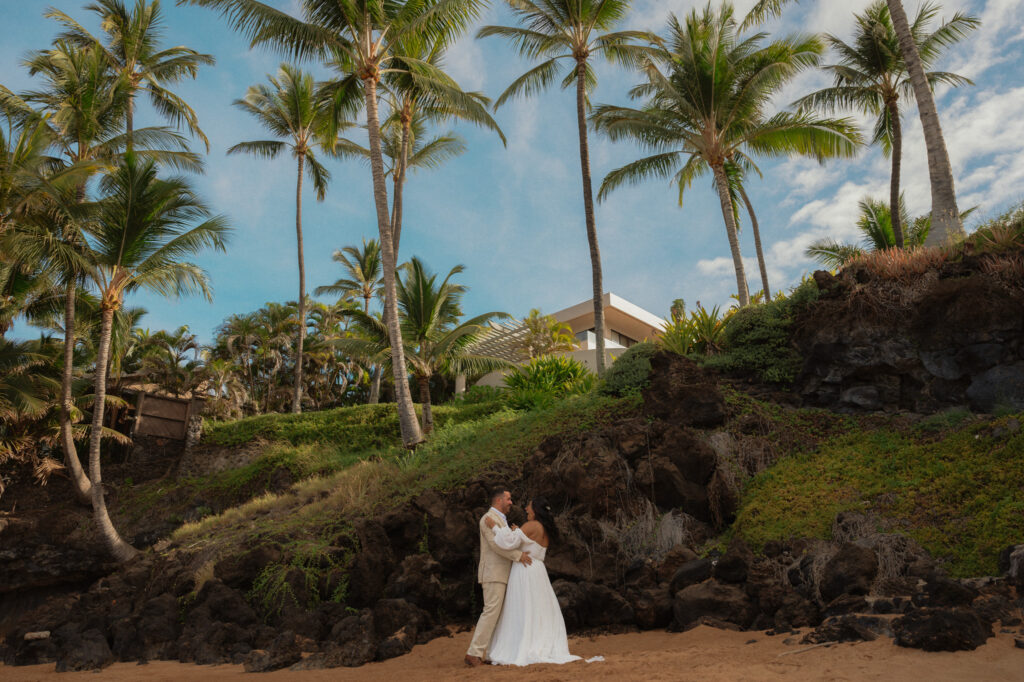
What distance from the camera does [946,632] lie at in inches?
199

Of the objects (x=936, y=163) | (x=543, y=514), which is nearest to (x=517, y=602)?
(x=543, y=514)

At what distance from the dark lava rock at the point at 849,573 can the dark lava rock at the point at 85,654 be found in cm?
875

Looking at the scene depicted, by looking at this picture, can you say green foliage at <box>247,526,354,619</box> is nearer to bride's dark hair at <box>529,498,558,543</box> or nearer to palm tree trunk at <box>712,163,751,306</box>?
bride's dark hair at <box>529,498,558,543</box>

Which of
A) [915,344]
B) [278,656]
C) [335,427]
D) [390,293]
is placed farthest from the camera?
[335,427]

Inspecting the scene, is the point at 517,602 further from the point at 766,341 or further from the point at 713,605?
the point at 766,341

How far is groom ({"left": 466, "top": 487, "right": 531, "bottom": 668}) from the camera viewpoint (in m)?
6.48

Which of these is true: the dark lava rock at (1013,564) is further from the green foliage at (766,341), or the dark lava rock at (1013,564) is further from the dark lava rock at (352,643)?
the dark lava rock at (352,643)

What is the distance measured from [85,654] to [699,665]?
25.7 feet

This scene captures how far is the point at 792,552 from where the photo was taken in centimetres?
828

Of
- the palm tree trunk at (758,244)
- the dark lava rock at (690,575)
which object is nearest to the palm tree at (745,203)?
the palm tree trunk at (758,244)

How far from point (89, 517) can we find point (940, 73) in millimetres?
30419

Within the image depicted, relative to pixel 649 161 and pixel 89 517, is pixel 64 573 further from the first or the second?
pixel 649 161

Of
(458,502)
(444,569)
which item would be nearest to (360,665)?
(444,569)

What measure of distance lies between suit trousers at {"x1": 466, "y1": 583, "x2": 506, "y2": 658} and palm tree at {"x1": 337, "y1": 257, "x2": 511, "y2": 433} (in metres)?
12.5
